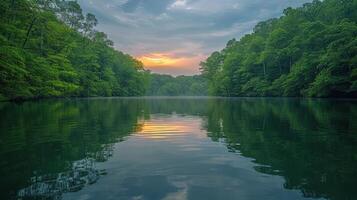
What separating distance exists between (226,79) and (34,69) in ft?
207

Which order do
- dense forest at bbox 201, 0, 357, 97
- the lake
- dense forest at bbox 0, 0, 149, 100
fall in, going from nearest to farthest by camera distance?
the lake < dense forest at bbox 0, 0, 149, 100 < dense forest at bbox 201, 0, 357, 97

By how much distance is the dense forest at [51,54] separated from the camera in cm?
2619

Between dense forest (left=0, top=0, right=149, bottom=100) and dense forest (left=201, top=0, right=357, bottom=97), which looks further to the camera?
dense forest (left=201, top=0, right=357, bottom=97)

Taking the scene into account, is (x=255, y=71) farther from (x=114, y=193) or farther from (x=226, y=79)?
(x=114, y=193)

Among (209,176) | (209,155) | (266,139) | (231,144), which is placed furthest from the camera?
(266,139)

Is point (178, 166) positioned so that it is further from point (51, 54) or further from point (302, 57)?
point (302, 57)

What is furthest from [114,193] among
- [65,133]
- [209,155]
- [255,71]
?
[255,71]

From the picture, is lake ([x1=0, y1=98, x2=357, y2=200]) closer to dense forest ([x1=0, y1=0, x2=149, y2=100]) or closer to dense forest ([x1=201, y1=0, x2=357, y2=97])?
dense forest ([x1=0, y1=0, x2=149, y2=100])

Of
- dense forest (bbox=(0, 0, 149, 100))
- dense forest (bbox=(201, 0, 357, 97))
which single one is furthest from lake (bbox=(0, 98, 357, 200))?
dense forest (bbox=(201, 0, 357, 97))

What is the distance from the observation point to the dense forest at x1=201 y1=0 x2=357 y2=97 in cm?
4059

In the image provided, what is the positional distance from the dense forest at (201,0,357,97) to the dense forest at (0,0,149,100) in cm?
3232

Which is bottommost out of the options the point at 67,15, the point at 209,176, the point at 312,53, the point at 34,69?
the point at 209,176

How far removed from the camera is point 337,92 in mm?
44562

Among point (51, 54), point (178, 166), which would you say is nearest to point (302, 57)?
point (51, 54)
